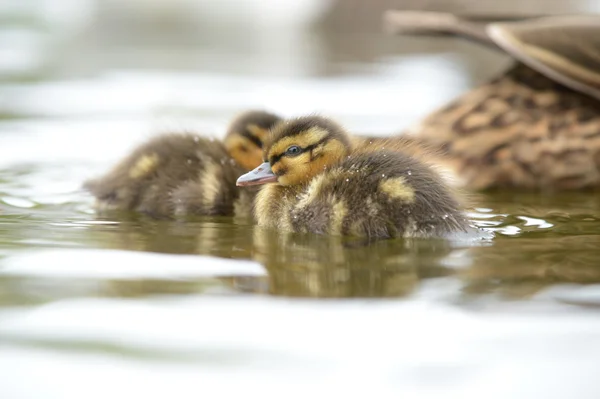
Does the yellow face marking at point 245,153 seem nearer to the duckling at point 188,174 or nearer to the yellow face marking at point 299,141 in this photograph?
the duckling at point 188,174

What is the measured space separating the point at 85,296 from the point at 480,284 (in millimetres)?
670

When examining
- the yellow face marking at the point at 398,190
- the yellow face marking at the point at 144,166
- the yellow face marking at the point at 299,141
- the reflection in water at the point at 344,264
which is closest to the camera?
the reflection in water at the point at 344,264

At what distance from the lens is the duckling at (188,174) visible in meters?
2.96

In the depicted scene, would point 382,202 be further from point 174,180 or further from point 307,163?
point 174,180

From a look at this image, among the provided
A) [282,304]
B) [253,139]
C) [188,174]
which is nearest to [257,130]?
[253,139]

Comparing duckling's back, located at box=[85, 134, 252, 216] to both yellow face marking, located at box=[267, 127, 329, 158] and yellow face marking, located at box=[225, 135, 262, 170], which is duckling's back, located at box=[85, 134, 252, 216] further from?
yellow face marking, located at box=[267, 127, 329, 158]

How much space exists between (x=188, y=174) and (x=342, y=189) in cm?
58

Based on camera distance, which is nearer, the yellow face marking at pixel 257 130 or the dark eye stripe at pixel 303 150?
the dark eye stripe at pixel 303 150

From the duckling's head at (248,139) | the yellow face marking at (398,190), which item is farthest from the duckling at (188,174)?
the yellow face marking at (398,190)

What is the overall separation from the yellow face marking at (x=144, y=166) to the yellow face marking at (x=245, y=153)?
20cm

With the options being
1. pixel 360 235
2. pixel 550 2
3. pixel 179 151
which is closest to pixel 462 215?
pixel 360 235

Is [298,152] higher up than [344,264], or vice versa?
[298,152]

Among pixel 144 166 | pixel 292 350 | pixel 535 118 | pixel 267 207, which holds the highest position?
pixel 535 118

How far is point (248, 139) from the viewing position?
309 centimetres
